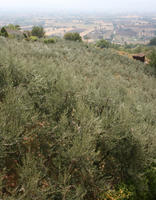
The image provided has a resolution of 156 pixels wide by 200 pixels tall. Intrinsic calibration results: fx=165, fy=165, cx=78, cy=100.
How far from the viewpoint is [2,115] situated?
15.8 ft

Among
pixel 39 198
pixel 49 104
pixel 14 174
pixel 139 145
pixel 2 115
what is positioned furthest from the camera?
pixel 49 104

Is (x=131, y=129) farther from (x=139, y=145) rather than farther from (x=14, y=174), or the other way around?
(x=14, y=174)

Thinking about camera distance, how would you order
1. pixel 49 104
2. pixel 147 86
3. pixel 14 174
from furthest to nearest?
pixel 147 86 → pixel 49 104 → pixel 14 174

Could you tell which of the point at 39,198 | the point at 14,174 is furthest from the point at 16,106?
the point at 39,198

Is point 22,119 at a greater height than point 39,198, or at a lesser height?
greater

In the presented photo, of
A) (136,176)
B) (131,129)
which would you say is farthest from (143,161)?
(131,129)

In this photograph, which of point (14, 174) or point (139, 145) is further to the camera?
point (139, 145)

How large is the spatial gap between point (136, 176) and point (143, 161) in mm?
598

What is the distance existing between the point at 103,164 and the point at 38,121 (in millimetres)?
2816

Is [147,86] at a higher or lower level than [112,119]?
lower

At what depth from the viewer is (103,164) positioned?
5.95 meters

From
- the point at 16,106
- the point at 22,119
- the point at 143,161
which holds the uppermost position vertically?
the point at 16,106

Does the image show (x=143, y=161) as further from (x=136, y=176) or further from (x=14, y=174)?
(x=14, y=174)

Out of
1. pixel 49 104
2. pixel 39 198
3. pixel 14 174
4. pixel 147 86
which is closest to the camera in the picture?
pixel 39 198
